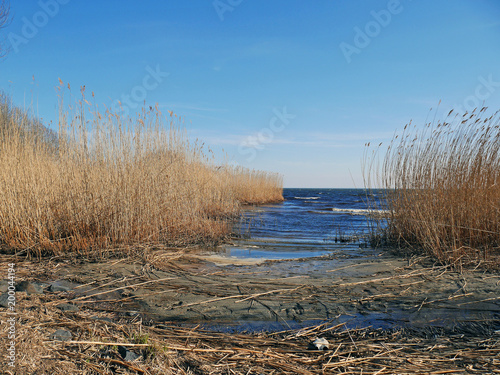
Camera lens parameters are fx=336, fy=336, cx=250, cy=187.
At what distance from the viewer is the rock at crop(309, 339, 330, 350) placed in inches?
75.2

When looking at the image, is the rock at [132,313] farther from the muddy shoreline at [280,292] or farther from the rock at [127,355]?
the rock at [127,355]

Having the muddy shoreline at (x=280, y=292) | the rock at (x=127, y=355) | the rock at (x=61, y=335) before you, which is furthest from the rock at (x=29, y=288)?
the rock at (x=127, y=355)

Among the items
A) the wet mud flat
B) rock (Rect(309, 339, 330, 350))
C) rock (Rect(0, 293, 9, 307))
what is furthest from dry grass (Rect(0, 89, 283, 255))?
rock (Rect(309, 339, 330, 350))

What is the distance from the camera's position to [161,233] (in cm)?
505

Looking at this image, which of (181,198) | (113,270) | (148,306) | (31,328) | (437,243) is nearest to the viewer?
(31,328)

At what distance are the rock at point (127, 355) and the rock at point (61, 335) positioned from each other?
343 millimetres

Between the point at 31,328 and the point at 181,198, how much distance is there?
152 inches

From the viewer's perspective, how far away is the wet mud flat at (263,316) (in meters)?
1.73

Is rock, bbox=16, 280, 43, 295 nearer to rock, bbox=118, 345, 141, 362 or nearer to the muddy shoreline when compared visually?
the muddy shoreline

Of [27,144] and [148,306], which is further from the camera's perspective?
[27,144]

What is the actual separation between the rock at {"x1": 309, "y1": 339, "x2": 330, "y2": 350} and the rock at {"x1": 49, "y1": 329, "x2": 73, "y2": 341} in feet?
4.41

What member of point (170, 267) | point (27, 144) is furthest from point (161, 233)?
point (27, 144)

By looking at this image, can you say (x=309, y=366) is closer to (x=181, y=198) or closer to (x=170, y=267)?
(x=170, y=267)

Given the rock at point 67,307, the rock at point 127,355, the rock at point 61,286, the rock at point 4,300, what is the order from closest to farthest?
the rock at point 127,355 < the rock at point 4,300 < the rock at point 67,307 < the rock at point 61,286
